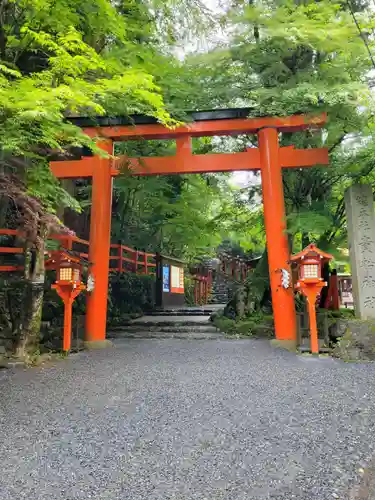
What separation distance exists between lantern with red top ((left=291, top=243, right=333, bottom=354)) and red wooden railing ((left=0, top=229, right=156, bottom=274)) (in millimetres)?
5384

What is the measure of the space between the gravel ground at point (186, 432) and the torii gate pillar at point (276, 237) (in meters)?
2.02

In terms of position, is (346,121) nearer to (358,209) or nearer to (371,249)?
(358,209)

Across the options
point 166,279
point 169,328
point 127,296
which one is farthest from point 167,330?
point 166,279

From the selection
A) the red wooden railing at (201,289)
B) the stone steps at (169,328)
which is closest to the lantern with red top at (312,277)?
the stone steps at (169,328)

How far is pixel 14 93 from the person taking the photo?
3.77 m

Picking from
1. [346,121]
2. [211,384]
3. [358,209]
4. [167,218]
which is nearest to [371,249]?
[358,209]

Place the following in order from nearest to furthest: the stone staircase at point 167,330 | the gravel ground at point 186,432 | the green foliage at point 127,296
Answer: the gravel ground at point 186,432
the stone staircase at point 167,330
the green foliage at point 127,296

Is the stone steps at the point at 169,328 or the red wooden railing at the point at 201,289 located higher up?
the red wooden railing at the point at 201,289

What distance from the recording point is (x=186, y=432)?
310 centimetres

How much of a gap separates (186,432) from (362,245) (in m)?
5.24

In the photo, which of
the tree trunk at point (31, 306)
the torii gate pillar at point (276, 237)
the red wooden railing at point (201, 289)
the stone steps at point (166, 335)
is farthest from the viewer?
the red wooden railing at point (201, 289)

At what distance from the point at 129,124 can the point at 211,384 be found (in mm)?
5959

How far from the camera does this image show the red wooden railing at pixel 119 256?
8.65 metres

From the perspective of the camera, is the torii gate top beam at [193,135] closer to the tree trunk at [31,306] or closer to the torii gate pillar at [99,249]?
the torii gate pillar at [99,249]
